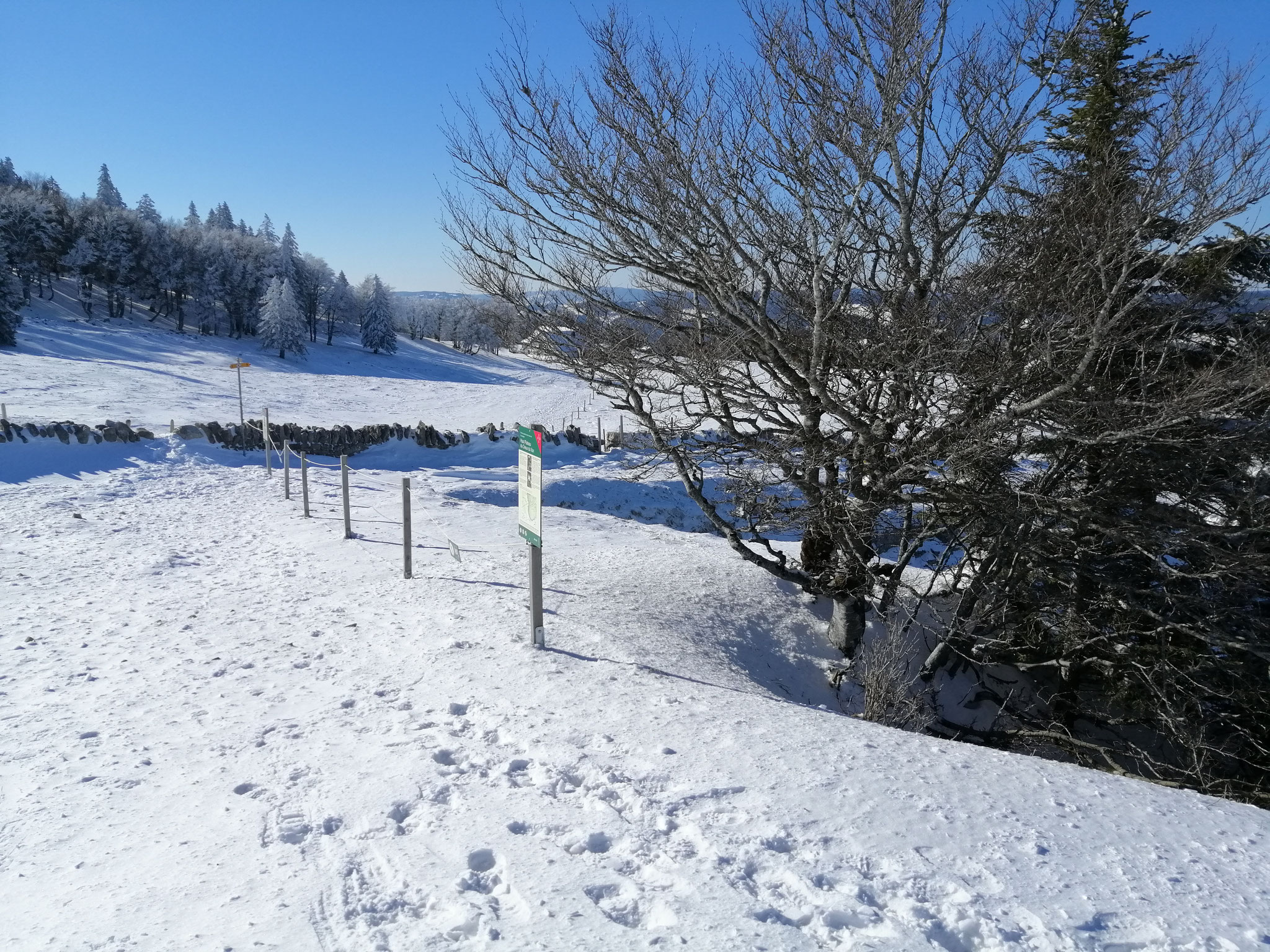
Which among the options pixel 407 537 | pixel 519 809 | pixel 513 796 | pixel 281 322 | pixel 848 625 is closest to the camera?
pixel 519 809

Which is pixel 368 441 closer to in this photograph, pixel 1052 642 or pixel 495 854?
A: pixel 1052 642

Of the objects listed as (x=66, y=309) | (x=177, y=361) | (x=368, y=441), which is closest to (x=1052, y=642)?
(x=368, y=441)

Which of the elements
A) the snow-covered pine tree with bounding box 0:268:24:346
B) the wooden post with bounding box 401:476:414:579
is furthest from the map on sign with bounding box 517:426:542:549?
the snow-covered pine tree with bounding box 0:268:24:346

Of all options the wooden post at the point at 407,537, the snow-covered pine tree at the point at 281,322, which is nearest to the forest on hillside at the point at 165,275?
the snow-covered pine tree at the point at 281,322

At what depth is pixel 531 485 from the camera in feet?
19.3

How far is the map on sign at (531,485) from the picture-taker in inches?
225

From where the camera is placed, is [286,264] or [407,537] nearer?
[407,537]

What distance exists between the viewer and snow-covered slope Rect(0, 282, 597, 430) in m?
26.3

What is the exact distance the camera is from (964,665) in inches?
342

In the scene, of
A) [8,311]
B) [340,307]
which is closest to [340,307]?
[340,307]

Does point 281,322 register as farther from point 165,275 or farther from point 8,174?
point 8,174

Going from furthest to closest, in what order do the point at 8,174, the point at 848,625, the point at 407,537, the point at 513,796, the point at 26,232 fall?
the point at 8,174
the point at 26,232
the point at 848,625
the point at 407,537
the point at 513,796

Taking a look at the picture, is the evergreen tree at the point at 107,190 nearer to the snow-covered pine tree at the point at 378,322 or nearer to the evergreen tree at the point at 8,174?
the evergreen tree at the point at 8,174

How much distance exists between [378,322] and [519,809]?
2509 inches
